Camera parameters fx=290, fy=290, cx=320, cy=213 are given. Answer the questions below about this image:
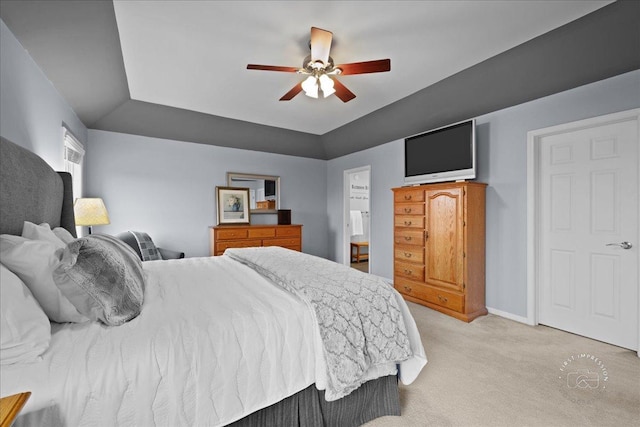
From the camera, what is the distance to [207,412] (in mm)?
1074

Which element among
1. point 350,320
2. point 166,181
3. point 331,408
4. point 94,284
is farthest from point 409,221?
point 166,181

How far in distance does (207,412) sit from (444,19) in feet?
9.06

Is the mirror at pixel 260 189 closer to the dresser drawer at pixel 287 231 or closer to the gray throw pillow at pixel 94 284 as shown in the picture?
the dresser drawer at pixel 287 231

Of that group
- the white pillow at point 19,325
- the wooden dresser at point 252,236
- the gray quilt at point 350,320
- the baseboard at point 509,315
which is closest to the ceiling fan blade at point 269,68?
the gray quilt at point 350,320

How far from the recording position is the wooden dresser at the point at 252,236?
4445 millimetres

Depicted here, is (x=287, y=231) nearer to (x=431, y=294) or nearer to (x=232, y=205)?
(x=232, y=205)

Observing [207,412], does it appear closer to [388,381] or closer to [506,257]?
[388,381]

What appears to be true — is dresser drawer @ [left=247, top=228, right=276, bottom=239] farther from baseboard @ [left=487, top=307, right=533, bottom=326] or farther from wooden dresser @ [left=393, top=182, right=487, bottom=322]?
baseboard @ [left=487, top=307, right=533, bottom=326]

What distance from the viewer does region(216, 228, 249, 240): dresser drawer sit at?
4441mm

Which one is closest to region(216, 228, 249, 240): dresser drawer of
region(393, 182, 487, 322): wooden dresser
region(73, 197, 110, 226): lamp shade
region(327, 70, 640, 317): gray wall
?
region(73, 197, 110, 226): lamp shade

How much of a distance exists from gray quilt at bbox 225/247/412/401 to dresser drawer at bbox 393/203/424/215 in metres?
2.10

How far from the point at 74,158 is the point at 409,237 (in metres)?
4.15

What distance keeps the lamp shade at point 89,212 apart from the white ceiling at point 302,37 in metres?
1.38

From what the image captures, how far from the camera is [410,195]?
3.74 metres
